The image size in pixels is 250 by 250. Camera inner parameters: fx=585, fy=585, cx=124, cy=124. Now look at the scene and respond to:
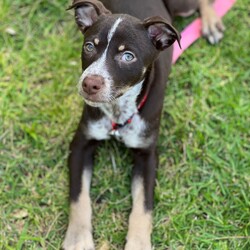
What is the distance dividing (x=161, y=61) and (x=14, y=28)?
1.99 m

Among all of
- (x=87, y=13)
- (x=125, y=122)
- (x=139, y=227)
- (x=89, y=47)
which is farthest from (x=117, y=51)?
(x=139, y=227)

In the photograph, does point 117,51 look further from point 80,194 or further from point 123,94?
point 80,194

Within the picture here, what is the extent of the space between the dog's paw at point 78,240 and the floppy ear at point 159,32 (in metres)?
1.65

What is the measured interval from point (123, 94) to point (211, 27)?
205cm

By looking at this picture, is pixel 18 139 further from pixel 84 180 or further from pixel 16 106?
pixel 84 180

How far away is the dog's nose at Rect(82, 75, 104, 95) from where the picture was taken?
4.18 metres

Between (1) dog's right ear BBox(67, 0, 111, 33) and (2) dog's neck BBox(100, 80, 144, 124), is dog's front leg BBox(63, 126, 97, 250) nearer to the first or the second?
(2) dog's neck BBox(100, 80, 144, 124)

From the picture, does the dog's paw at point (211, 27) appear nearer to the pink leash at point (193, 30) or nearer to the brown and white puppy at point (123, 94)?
the pink leash at point (193, 30)

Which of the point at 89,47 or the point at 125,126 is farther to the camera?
the point at 125,126

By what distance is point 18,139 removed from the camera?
559 cm

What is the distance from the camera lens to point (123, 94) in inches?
180

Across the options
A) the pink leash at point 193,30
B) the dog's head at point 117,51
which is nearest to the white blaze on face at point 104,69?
the dog's head at point 117,51

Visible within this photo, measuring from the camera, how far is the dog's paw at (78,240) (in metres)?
4.81

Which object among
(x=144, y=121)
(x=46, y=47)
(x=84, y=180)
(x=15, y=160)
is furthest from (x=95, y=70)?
(x=46, y=47)
